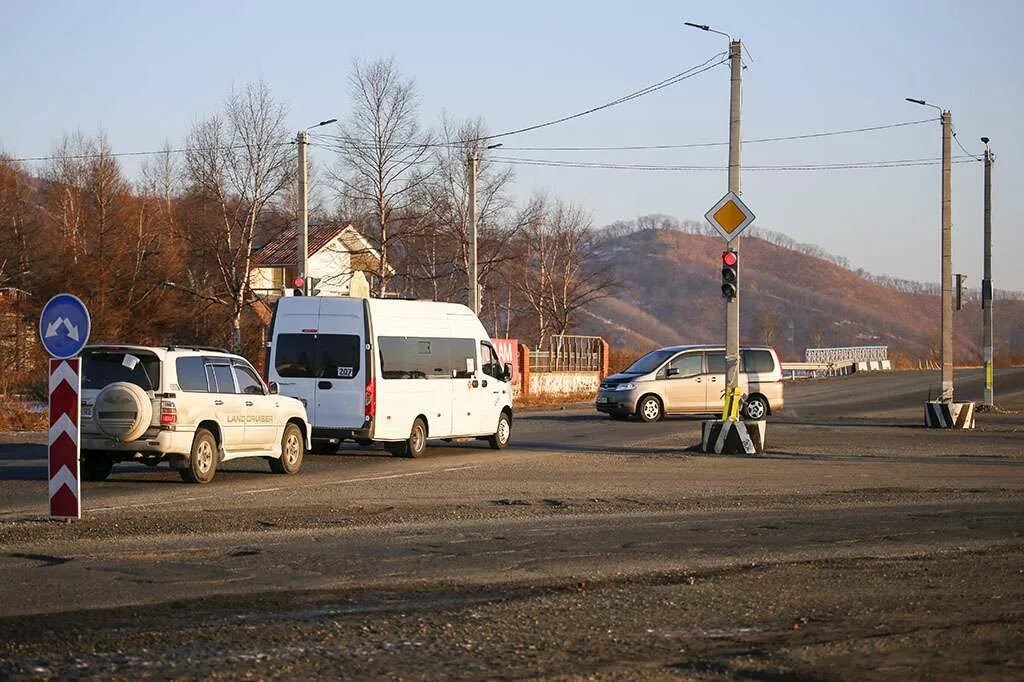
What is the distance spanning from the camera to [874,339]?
617 ft

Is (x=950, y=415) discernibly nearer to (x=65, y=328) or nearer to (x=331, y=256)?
(x=65, y=328)

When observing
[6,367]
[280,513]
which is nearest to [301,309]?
[280,513]

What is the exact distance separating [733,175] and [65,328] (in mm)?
14387

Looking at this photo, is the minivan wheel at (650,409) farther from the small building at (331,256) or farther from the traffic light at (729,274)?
the small building at (331,256)

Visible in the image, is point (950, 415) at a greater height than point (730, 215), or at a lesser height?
lesser

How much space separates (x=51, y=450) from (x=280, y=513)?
243 centimetres

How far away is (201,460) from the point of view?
714 inches

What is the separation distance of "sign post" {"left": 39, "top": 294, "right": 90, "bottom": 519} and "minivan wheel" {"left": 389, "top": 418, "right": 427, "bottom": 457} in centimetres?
957

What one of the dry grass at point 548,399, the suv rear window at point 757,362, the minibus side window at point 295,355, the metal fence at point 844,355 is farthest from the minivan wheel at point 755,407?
the metal fence at point 844,355

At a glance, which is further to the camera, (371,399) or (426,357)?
(426,357)

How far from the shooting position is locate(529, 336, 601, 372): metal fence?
56.8m

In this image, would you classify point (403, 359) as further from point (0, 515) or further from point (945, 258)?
point (945, 258)


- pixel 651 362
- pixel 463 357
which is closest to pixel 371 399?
pixel 463 357

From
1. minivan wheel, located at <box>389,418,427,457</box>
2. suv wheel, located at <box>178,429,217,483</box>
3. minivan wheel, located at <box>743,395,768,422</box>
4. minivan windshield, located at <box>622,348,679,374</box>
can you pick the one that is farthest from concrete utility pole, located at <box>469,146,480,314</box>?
suv wheel, located at <box>178,429,217,483</box>
